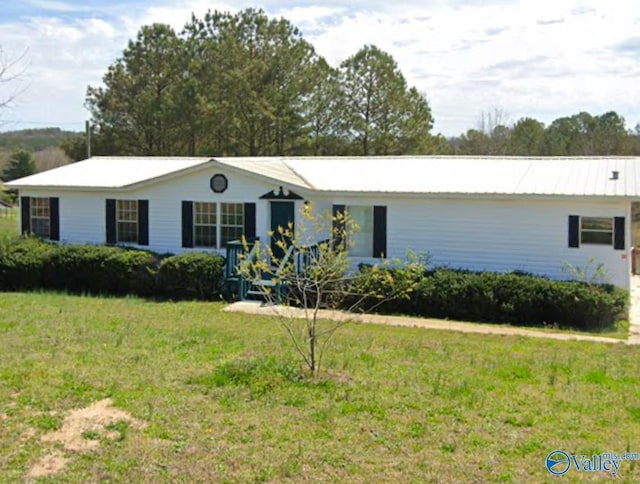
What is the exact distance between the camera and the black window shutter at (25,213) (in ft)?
69.6

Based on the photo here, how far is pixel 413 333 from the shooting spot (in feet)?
40.7

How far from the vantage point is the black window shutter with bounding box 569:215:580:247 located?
15406mm

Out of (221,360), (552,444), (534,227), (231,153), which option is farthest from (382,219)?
(231,153)

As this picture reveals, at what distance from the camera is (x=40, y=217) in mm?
21109

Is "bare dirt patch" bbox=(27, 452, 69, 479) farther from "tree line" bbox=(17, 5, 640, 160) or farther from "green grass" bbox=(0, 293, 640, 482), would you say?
"tree line" bbox=(17, 5, 640, 160)

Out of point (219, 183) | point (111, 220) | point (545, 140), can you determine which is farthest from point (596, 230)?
point (545, 140)

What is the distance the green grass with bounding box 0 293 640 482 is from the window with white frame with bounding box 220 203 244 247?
262 inches

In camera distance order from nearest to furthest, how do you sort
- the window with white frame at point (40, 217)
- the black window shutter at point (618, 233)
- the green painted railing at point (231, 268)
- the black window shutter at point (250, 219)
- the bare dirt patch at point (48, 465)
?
the bare dirt patch at point (48, 465) < the black window shutter at point (618, 233) < the green painted railing at point (231, 268) < the black window shutter at point (250, 219) < the window with white frame at point (40, 217)

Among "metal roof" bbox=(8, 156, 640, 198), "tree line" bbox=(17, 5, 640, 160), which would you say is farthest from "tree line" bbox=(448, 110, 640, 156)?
"metal roof" bbox=(8, 156, 640, 198)

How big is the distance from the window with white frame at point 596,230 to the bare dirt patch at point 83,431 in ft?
38.7

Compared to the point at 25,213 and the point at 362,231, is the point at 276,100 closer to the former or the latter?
the point at 25,213

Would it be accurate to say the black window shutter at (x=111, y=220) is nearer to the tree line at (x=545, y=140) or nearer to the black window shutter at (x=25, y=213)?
the black window shutter at (x=25, y=213)

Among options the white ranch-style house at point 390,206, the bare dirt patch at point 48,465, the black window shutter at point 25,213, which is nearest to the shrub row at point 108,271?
the white ranch-style house at point 390,206

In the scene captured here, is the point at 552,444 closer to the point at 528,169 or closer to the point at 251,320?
the point at 251,320
